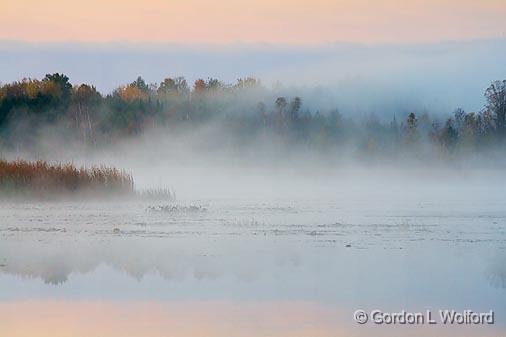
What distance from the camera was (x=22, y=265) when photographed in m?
13.9

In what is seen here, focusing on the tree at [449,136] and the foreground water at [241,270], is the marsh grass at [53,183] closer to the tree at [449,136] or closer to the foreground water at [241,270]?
the foreground water at [241,270]

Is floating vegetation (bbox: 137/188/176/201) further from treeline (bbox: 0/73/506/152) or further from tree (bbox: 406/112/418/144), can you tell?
tree (bbox: 406/112/418/144)

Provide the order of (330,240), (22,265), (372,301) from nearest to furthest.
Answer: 1. (372,301)
2. (22,265)
3. (330,240)

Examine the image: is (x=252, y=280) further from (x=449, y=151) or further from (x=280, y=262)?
(x=449, y=151)

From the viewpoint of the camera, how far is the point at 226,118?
2422 inches

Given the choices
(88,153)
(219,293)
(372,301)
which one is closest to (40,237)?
(219,293)

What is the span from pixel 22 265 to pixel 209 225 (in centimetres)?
527

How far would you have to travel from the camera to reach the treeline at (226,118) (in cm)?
5381

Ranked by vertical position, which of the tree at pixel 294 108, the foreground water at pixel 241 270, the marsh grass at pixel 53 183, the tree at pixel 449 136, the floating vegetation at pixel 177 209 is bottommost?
the foreground water at pixel 241 270

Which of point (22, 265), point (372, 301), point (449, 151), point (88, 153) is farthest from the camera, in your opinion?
point (449, 151)

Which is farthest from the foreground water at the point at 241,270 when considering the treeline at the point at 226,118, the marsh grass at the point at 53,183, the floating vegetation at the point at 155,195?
the treeline at the point at 226,118

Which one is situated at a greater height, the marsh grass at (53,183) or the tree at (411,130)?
the tree at (411,130)

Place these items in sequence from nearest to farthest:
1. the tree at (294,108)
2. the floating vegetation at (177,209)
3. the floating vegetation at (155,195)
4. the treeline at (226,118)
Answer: the floating vegetation at (177,209), the floating vegetation at (155,195), the treeline at (226,118), the tree at (294,108)

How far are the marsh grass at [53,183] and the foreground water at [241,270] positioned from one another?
8.66 ft
